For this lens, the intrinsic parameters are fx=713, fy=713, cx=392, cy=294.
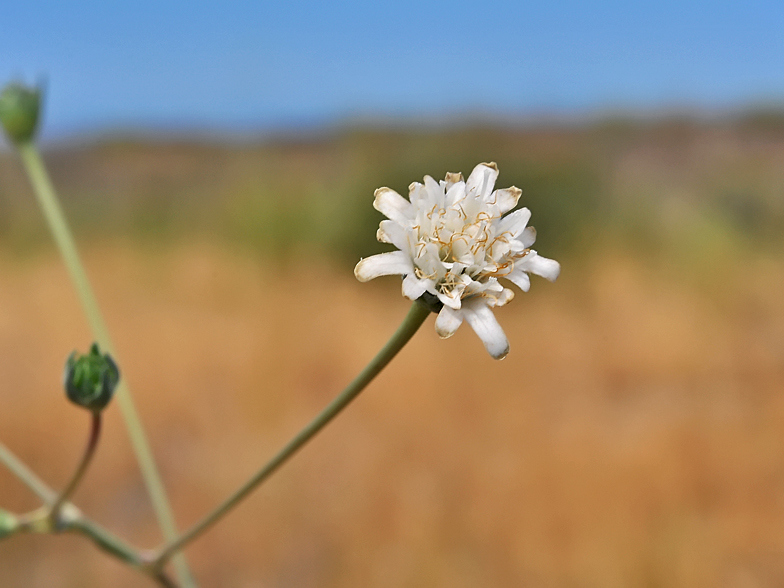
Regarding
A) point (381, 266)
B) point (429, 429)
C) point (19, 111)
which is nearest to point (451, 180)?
point (381, 266)

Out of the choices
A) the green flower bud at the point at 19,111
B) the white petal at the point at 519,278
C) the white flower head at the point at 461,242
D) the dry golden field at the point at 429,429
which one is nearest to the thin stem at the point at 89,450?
→ the white flower head at the point at 461,242

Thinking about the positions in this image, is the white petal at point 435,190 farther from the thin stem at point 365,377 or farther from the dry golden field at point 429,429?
the dry golden field at point 429,429

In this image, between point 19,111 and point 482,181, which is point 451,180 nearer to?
point 482,181

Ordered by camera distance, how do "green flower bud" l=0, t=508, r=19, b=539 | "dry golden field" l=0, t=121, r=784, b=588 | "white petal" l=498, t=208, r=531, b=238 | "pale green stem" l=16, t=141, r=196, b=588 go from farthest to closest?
"dry golden field" l=0, t=121, r=784, b=588, "pale green stem" l=16, t=141, r=196, b=588, "green flower bud" l=0, t=508, r=19, b=539, "white petal" l=498, t=208, r=531, b=238

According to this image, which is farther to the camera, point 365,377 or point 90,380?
point 90,380

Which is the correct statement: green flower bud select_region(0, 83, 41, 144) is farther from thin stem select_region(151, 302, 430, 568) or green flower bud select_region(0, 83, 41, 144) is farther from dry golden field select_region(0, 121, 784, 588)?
dry golden field select_region(0, 121, 784, 588)

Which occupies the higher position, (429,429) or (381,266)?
(429,429)

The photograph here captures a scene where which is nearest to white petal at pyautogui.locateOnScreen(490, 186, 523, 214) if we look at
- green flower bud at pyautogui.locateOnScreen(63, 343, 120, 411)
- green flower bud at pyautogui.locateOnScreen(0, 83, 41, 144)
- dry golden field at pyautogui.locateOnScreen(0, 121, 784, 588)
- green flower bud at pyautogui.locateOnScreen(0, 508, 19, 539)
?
green flower bud at pyautogui.locateOnScreen(63, 343, 120, 411)
